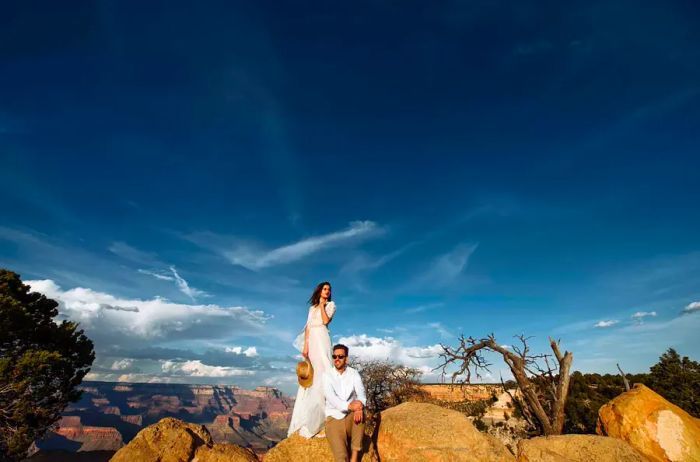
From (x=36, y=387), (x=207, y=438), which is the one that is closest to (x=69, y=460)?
(x=36, y=387)

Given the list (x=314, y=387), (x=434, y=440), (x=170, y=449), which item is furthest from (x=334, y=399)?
(x=170, y=449)

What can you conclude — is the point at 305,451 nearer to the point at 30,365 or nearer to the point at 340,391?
the point at 340,391

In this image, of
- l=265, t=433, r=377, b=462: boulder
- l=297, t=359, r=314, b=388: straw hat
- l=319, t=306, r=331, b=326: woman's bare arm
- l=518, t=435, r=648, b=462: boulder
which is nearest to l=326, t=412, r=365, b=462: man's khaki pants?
l=265, t=433, r=377, b=462: boulder

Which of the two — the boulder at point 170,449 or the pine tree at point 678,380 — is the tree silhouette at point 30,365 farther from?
the pine tree at point 678,380

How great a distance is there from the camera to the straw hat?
321 inches

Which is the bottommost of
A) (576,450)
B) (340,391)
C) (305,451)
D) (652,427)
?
(305,451)

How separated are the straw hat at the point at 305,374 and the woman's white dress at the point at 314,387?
78 millimetres

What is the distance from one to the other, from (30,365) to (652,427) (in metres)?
30.0

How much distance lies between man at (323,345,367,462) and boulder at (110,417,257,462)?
375cm

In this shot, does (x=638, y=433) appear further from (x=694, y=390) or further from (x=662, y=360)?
(x=662, y=360)

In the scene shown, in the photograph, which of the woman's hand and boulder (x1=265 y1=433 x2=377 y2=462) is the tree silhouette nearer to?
boulder (x1=265 y1=433 x2=377 y2=462)

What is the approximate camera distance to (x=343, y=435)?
6.27 meters

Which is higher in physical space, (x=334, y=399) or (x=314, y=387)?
(x=314, y=387)

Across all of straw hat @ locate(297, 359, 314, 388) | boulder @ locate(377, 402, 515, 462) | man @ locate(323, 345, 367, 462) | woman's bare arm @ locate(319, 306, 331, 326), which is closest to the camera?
man @ locate(323, 345, 367, 462)
